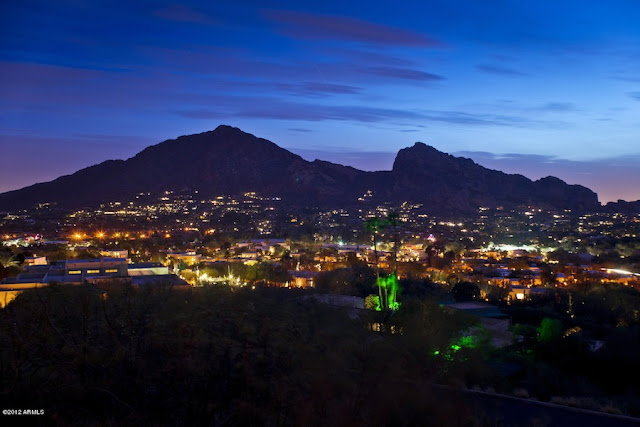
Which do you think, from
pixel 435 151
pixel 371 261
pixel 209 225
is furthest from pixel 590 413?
pixel 435 151

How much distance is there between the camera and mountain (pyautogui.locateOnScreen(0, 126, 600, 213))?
118 metres

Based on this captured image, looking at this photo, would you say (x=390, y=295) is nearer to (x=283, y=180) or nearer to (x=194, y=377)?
(x=194, y=377)

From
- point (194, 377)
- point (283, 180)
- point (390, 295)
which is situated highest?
point (283, 180)

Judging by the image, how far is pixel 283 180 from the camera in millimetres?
131125

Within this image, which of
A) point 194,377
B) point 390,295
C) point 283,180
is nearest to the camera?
point 194,377

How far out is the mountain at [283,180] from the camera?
117562 millimetres

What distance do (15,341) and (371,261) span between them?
42680mm

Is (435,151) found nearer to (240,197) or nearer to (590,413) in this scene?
A: (240,197)

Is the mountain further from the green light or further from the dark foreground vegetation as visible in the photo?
the dark foreground vegetation

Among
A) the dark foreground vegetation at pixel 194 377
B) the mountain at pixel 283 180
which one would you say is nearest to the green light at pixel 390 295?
the dark foreground vegetation at pixel 194 377

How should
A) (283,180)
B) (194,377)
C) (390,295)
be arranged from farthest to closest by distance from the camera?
(283,180) < (390,295) < (194,377)

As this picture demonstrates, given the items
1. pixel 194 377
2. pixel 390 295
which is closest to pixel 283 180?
pixel 390 295

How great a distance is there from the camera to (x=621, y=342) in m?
17.9

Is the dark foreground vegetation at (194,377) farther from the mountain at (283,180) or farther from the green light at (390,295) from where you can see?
the mountain at (283,180)
